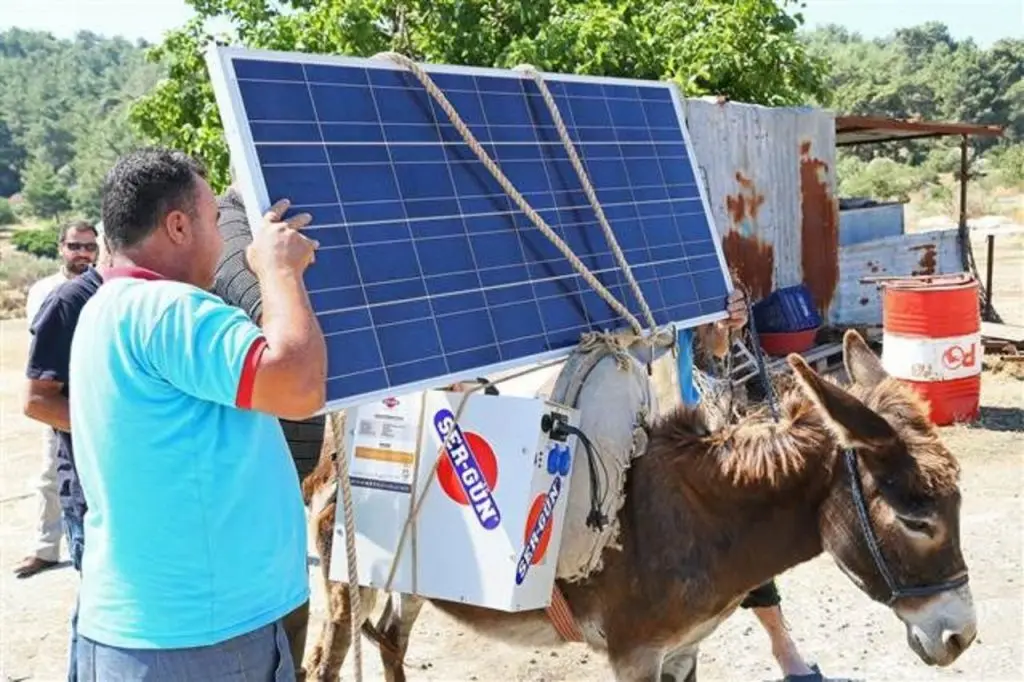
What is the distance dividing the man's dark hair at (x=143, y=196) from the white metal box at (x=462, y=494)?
1.36 m

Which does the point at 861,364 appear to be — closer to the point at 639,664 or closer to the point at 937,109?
the point at 639,664

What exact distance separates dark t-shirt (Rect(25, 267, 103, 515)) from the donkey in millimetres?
1859

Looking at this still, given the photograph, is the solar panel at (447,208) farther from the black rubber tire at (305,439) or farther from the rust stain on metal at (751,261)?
the rust stain on metal at (751,261)

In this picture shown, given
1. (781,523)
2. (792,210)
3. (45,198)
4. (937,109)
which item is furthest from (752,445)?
(45,198)

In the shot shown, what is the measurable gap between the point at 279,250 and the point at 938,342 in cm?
897

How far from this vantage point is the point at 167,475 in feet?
8.28

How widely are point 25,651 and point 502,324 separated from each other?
178 inches

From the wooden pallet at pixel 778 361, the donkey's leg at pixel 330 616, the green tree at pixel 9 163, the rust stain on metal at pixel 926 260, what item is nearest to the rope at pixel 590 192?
the donkey's leg at pixel 330 616

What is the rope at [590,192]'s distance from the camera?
159 inches

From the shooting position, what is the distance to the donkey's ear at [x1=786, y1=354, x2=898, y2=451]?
329 cm

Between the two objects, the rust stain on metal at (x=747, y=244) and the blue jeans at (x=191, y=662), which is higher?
the blue jeans at (x=191, y=662)

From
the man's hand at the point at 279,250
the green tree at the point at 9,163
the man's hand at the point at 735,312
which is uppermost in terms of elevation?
the green tree at the point at 9,163

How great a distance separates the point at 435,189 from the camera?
361cm

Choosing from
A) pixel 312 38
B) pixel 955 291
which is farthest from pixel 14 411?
pixel 955 291
